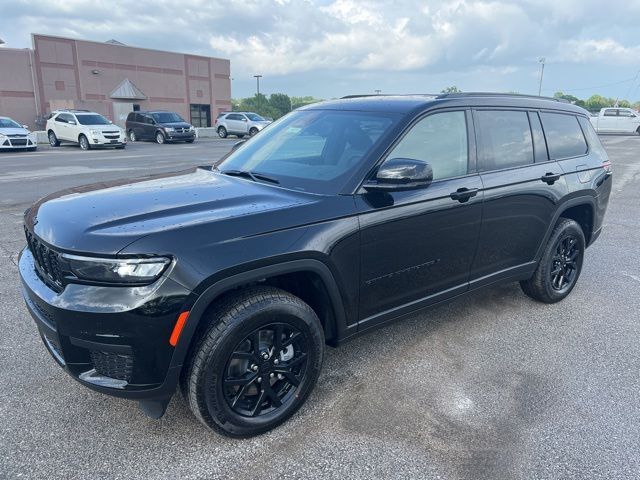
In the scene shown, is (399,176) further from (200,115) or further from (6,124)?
(200,115)

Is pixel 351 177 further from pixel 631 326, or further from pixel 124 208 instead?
pixel 631 326

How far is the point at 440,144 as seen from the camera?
3.41m

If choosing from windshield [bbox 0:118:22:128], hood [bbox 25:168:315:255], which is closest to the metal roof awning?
windshield [bbox 0:118:22:128]

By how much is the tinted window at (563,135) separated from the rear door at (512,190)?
0.12 m

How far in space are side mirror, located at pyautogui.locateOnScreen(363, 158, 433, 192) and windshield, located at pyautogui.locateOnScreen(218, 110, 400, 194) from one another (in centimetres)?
19

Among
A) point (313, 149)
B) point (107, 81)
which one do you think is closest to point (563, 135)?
point (313, 149)

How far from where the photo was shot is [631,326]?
4156 millimetres

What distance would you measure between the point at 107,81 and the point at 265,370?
39849 millimetres

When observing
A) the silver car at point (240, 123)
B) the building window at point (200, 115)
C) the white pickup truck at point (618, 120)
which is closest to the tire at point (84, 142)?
the silver car at point (240, 123)

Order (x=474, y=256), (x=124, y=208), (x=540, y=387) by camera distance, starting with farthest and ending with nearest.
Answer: (x=474, y=256), (x=540, y=387), (x=124, y=208)

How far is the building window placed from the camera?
4375 cm

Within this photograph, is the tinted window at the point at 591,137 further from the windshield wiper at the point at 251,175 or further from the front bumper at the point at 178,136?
the front bumper at the point at 178,136

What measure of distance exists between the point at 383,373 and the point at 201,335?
144 centimetres

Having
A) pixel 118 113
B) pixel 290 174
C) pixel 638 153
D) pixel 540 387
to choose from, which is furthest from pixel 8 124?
pixel 638 153
